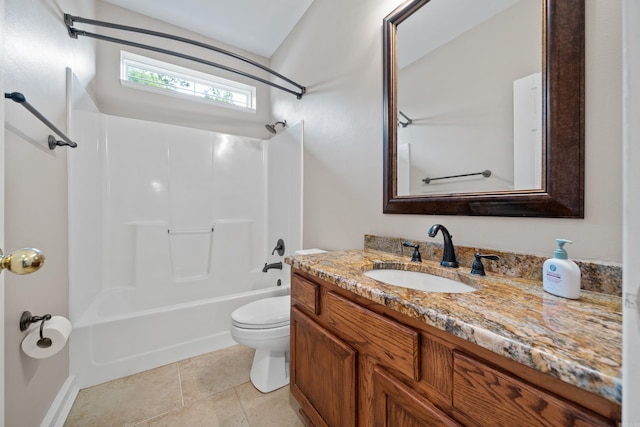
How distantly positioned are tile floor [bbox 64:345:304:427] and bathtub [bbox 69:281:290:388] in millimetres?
80

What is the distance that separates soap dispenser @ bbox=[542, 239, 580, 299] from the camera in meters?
0.66

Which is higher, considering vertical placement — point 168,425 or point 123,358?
point 123,358

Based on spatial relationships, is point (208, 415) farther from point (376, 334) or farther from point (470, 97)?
point (470, 97)

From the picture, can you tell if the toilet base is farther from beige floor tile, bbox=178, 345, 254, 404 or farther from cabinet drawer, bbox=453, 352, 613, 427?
cabinet drawer, bbox=453, 352, 613, 427

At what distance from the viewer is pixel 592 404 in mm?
378

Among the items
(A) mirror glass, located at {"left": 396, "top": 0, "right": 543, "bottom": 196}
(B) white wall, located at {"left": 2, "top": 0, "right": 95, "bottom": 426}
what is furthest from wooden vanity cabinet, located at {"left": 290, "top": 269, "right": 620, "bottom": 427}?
(B) white wall, located at {"left": 2, "top": 0, "right": 95, "bottom": 426}

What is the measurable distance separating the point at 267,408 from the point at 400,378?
1.04 metres

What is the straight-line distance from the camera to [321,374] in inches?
40.2

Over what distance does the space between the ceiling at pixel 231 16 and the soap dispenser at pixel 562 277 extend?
7.86 feet

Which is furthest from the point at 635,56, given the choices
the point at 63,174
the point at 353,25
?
the point at 63,174

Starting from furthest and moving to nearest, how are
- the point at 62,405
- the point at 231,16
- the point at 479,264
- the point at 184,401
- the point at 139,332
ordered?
the point at 231,16 < the point at 139,332 < the point at 184,401 < the point at 62,405 < the point at 479,264

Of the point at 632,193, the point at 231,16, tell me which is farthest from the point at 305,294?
the point at 231,16

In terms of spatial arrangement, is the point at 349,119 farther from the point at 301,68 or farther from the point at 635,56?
the point at 635,56

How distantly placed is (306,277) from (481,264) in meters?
0.70
